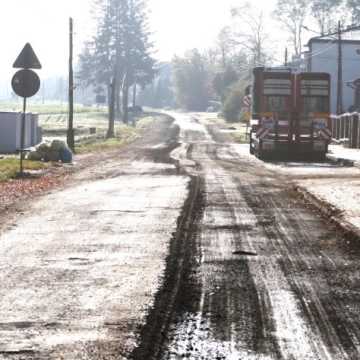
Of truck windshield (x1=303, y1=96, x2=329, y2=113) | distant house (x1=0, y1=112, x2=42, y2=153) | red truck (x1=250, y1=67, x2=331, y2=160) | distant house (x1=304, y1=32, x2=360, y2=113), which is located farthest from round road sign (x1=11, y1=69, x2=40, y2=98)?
distant house (x1=304, y1=32, x2=360, y2=113)

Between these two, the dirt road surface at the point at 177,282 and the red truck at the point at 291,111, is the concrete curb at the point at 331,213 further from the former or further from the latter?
the red truck at the point at 291,111

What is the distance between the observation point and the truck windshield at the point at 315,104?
29938mm

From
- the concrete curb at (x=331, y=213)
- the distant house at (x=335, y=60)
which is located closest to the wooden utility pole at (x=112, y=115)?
the distant house at (x=335, y=60)

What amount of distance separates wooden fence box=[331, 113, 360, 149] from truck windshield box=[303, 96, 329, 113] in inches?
396

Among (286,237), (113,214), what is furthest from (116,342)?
(113,214)

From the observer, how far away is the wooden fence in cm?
4028

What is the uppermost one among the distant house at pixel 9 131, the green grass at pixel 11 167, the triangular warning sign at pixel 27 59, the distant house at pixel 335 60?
the distant house at pixel 335 60

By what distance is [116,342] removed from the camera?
5777 mm

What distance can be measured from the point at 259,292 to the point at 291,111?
23.1 metres

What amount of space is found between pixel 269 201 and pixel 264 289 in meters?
7.79

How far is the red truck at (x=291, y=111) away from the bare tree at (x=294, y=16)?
75.6 meters

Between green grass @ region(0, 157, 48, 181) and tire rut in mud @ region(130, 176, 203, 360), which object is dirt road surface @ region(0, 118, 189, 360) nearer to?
tire rut in mud @ region(130, 176, 203, 360)

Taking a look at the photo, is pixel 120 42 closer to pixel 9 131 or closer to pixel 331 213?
pixel 9 131

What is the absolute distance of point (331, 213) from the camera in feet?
43.5
